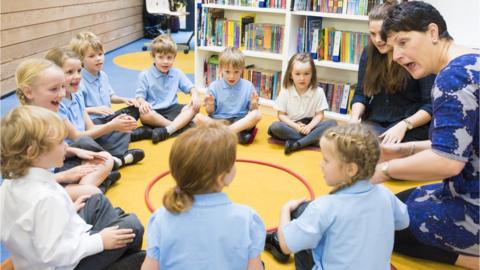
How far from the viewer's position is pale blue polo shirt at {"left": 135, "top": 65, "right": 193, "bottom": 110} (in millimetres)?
3428

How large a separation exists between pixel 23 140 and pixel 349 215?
111cm

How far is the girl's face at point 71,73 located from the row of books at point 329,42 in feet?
7.03

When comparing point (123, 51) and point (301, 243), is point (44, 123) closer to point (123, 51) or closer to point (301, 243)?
point (301, 243)

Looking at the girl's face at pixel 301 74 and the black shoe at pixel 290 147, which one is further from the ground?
the girl's face at pixel 301 74

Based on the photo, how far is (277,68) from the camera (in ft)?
14.4

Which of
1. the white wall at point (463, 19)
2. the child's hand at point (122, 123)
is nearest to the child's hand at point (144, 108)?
the child's hand at point (122, 123)

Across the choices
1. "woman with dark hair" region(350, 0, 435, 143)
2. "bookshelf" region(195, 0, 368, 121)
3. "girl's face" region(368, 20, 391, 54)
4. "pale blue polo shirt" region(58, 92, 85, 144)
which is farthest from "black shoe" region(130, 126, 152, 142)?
"girl's face" region(368, 20, 391, 54)

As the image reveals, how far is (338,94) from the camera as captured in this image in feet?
12.8

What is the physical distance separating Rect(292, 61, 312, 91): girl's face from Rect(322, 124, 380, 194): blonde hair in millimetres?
1779

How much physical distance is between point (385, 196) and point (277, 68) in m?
3.08

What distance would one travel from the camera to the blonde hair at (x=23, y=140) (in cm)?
141

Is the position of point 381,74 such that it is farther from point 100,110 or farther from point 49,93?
point 49,93

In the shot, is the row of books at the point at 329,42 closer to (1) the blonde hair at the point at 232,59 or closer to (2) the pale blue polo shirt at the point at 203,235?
(1) the blonde hair at the point at 232,59

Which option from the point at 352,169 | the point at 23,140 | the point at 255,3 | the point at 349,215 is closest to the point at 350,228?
the point at 349,215
